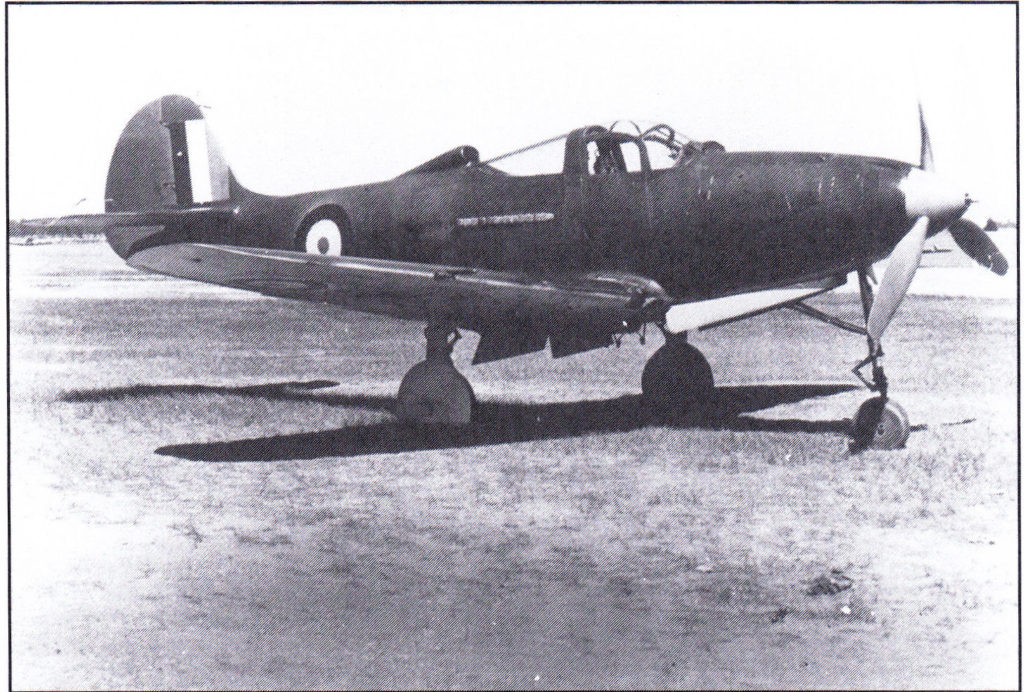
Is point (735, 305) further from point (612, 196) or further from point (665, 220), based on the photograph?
point (612, 196)

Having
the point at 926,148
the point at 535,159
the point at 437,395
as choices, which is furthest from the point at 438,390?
the point at 926,148

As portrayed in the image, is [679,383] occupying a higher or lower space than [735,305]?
lower

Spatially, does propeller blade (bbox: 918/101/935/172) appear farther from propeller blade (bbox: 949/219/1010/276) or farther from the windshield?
the windshield

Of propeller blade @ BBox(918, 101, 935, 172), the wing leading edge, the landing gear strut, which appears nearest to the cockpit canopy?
the wing leading edge

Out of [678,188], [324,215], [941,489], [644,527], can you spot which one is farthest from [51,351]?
[941,489]

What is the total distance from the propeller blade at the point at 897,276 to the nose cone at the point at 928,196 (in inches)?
3.1

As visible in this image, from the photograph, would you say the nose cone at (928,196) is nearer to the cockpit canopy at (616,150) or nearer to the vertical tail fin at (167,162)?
the cockpit canopy at (616,150)

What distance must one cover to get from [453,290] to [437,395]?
3.08 feet

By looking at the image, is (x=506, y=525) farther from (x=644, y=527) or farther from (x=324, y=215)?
(x=324, y=215)

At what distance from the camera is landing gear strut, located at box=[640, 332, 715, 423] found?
9625mm

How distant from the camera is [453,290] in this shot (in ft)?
26.9

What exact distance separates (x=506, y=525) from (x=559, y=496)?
68 centimetres

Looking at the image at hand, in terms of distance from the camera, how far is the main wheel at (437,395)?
8.65m

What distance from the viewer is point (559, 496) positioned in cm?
689
